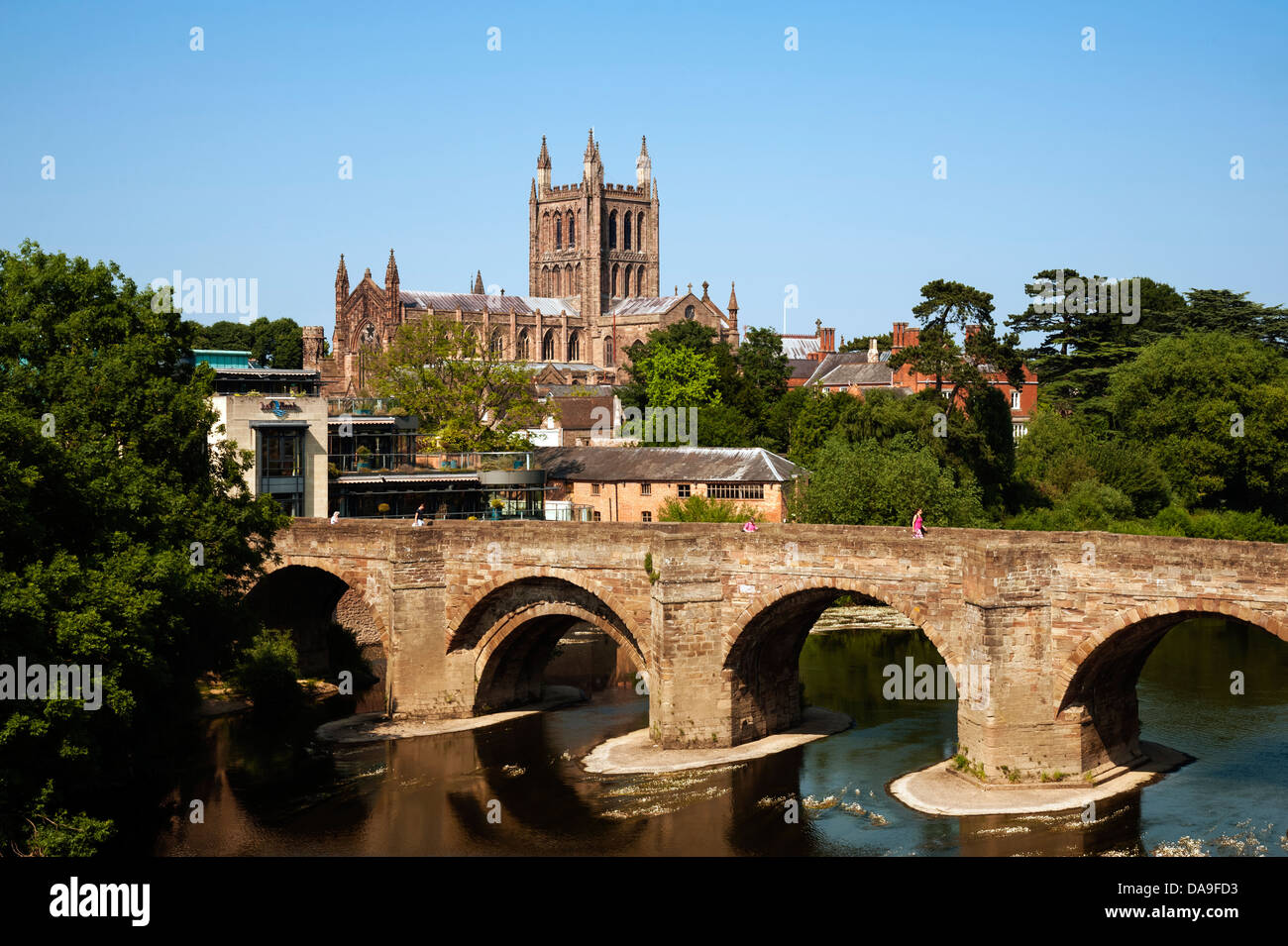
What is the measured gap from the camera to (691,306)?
511 ft

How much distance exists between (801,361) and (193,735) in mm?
96368

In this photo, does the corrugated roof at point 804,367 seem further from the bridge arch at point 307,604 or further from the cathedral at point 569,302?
the bridge arch at point 307,604

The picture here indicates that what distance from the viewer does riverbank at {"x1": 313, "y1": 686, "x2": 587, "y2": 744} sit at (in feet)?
133

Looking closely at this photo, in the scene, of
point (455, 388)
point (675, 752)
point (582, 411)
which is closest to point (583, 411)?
point (582, 411)

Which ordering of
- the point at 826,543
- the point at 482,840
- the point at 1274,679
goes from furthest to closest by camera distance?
the point at 1274,679, the point at 826,543, the point at 482,840

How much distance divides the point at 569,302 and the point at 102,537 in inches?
5745

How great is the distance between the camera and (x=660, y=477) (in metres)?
69.8

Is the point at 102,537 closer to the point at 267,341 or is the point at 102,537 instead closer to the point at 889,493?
the point at 889,493

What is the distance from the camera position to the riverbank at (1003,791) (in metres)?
30.5

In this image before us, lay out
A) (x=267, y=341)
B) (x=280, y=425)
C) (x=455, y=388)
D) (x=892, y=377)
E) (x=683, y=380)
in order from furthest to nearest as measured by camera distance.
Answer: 1. (x=267, y=341)
2. (x=892, y=377)
3. (x=683, y=380)
4. (x=455, y=388)
5. (x=280, y=425)

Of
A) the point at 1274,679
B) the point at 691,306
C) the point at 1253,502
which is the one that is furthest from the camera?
the point at 691,306

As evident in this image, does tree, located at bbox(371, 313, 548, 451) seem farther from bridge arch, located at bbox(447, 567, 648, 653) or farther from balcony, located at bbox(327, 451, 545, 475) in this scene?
bridge arch, located at bbox(447, 567, 648, 653)
